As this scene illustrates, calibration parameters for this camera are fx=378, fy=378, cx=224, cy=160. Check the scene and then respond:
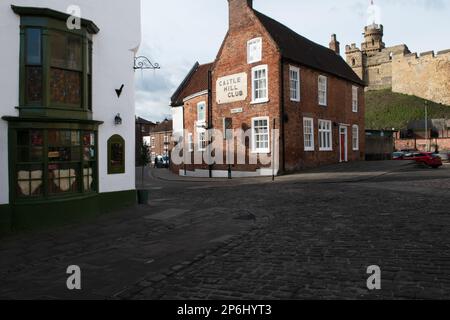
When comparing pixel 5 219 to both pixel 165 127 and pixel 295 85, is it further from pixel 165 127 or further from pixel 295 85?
pixel 165 127

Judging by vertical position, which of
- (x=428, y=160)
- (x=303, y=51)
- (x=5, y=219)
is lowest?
(x=5, y=219)

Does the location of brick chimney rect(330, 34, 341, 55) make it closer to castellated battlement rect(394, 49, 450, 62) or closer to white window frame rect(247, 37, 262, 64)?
white window frame rect(247, 37, 262, 64)

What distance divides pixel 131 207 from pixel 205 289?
26.2ft

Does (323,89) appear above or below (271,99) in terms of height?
above

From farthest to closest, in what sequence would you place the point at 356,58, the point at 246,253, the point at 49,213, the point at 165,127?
the point at 356,58 → the point at 165,127 → the point at 49,213 → the point at 246,253

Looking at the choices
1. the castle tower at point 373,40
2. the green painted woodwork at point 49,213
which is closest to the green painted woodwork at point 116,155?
the green painted woodwork at point 49,213

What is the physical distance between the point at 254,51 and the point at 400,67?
73.0 meters

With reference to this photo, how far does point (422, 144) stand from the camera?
6162cm

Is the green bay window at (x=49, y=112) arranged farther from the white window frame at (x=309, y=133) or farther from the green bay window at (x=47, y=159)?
the white window frame at (x=309, y=133)

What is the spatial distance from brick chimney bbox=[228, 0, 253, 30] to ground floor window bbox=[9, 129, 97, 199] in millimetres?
18539

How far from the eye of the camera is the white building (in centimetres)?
927

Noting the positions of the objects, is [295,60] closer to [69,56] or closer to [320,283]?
[69,56]

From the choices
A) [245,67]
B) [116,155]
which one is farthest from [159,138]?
[116,155]

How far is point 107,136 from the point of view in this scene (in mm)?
11719
